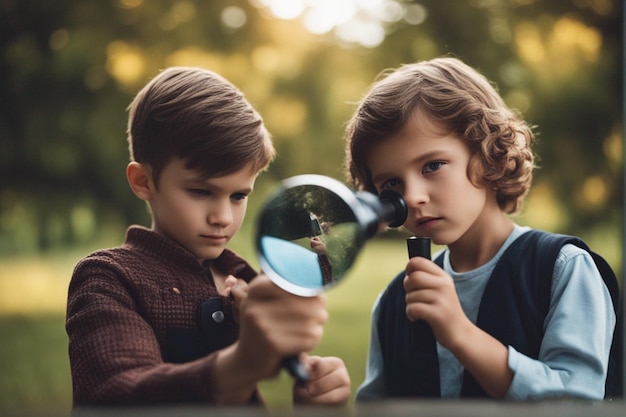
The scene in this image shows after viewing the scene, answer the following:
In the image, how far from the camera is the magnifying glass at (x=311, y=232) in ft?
2.54

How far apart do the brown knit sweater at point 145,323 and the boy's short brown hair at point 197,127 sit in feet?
0.49

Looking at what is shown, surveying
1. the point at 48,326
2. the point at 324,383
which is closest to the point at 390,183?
the point at 324,383

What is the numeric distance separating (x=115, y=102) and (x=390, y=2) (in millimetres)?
1264

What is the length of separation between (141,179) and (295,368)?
59 cm

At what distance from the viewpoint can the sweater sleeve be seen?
82cm

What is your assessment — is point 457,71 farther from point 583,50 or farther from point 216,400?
point 583,50

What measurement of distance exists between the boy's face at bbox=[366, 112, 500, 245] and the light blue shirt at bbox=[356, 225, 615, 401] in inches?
7.7

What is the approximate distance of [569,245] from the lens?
3.95 feet

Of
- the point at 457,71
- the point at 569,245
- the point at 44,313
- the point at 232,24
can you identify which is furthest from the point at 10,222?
the point at 569,245

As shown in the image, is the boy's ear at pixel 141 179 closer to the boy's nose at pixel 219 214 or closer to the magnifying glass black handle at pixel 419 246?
the boy's nose at pixel 219 214

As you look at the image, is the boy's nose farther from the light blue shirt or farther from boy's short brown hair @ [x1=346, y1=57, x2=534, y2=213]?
the light blue shirt

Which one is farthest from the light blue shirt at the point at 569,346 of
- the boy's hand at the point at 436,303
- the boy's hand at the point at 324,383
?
the boy's hand at the point at 324,383

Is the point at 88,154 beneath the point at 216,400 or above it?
above

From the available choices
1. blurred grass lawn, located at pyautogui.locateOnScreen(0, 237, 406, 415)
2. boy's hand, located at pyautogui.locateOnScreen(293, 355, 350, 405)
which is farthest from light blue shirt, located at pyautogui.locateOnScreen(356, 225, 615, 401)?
blurred grass lawn, located at pyautogui.locateOnScreen(0, 237, 406, 415)
